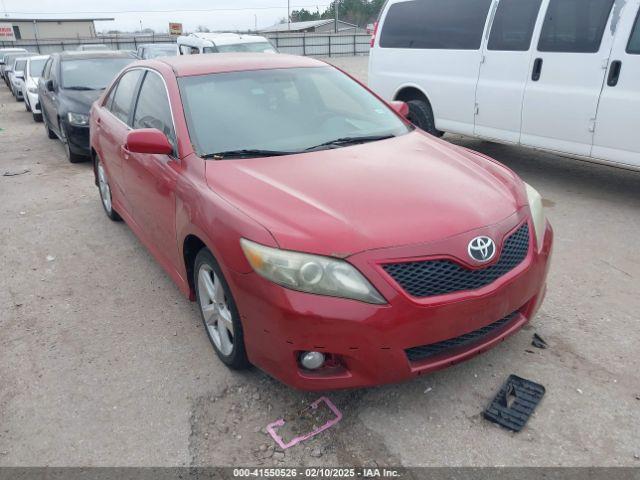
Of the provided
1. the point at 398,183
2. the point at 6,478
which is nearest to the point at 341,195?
the point at 398,183

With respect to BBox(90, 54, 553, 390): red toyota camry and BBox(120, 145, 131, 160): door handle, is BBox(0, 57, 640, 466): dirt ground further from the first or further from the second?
BBox(120, 145, 131, 160): door handle

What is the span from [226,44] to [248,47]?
1.66 feet

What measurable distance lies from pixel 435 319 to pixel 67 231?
4.19 meters

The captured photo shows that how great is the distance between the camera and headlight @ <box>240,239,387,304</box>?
2223 mm

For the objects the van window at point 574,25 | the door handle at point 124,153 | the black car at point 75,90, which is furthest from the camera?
the black car at point 75,90

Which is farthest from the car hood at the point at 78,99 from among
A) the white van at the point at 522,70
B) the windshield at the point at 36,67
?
the windshield at the point at 36,67

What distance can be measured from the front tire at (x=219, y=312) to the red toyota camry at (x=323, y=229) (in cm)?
1

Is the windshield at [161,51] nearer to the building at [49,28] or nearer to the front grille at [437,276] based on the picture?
the front grille at [437,276]

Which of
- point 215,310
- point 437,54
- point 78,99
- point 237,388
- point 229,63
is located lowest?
point 237,388

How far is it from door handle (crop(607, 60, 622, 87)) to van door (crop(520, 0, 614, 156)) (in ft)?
0.25

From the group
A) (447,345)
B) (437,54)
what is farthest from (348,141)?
(437,54)

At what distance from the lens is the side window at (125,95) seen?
420 cm

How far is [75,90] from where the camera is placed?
821 cm

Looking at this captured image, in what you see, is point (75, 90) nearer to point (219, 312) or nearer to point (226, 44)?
point (226, 44)
